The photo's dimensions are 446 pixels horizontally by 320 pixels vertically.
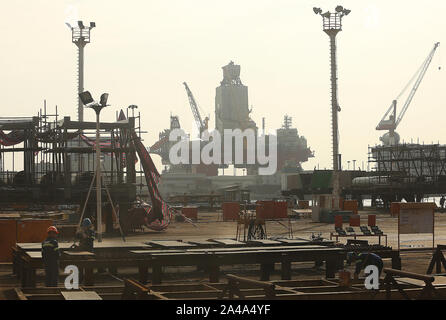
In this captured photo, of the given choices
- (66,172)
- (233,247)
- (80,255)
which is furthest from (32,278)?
(66,172)

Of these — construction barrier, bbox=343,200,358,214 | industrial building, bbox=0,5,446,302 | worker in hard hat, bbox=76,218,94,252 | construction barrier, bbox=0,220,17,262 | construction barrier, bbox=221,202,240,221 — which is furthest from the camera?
construction barrier, bbox=343,200,358,214

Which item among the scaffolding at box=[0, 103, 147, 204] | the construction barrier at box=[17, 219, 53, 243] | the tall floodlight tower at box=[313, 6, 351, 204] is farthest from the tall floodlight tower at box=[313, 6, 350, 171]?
the construction barrier at box=[17, 219, 53, 243]

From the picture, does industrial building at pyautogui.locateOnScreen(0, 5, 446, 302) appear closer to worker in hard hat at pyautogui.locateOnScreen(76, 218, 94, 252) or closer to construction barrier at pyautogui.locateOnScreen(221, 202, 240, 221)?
worker in hard hat at pyautogui.locateOnScreen(76, 218, 94, 252)

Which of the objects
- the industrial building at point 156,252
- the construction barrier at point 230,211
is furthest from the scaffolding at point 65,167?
the construction barrier at point 230,211

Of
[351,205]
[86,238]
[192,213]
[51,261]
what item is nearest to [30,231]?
[86,238]

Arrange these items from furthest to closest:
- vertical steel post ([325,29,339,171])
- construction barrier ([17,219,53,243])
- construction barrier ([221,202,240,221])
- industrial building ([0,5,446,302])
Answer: vertical steel post ([325,29,339,171]), construction barrier ([221,202,240,221]), construction barrier ([17,219,53,243]), industrial building ([0,5,446,302])

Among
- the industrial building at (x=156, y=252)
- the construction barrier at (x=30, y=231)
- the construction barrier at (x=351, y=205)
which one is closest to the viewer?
the industrial building at (x=156, y=252)

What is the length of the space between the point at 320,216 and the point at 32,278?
4762cm

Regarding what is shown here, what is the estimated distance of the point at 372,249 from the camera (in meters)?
29.0

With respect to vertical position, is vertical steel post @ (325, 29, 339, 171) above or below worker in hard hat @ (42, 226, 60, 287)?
above

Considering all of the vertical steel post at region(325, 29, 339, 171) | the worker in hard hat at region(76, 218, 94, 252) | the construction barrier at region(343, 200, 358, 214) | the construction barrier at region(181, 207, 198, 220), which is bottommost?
the construction barrier at region(181, 207, 198, 220)

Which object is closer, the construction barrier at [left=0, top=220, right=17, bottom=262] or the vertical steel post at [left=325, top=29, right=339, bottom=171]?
the construction barrier at [left=0, top=220, right=17, bottom=262]

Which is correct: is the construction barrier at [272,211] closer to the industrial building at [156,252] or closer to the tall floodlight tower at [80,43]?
the industrial building at [156,252]

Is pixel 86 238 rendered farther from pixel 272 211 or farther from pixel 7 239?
pixel 272 211
